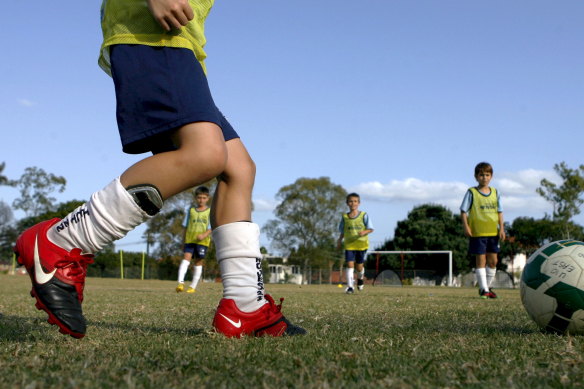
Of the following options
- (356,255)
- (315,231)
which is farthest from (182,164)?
(315,231)

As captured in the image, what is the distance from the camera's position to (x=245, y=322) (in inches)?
122

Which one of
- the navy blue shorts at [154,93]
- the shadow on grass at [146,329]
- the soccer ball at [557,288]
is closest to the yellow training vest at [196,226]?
the shadow on grass at [146,329]

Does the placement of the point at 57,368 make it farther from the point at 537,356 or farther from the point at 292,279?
the point at 292,279

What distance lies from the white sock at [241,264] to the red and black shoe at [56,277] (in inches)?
28.6

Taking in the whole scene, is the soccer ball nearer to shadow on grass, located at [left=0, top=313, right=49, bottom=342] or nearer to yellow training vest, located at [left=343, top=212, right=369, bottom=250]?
shadow on grass, located at [left=0, top=313, right=49, bottom=342]

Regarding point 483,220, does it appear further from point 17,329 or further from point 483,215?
point 17,329

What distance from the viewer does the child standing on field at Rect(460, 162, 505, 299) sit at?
11453 millimetres

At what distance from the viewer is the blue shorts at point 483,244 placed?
451 inches

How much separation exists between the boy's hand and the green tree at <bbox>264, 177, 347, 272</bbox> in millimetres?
63320

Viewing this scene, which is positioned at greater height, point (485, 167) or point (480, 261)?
point (485, 167)

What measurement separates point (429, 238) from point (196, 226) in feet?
184

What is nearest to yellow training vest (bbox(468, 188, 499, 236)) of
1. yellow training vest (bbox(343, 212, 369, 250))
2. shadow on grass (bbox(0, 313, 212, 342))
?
yellow training vest (bbox(343, 212, 369, 250))

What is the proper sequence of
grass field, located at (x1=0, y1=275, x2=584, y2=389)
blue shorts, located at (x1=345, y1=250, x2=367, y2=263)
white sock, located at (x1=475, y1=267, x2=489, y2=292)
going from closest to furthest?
grass field, located at (x1=0, y1=275, x2=584, y2=389) < white sock, located at (x1=475, y1=267, x2=489, y2=292) < blue shorts, located at (x1=345, y1=250, x2=367, y2=263)

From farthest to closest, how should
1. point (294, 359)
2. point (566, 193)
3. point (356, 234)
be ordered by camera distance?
point (566, 193), point (356, 234), point (294, 359)
